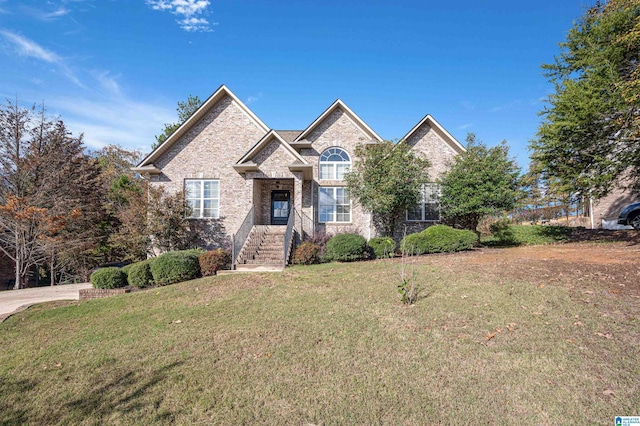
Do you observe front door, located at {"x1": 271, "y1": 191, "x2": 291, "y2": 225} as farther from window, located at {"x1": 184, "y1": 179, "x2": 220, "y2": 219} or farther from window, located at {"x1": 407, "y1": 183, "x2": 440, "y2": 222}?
window, located at {"x1": 407, "y1": 183, "x2": 440, "y2": 222}

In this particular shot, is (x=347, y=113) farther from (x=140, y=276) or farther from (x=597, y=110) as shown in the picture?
(x=140, y=276)

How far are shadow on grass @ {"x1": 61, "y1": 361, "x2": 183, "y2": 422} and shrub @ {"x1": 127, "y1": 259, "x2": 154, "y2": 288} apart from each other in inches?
293

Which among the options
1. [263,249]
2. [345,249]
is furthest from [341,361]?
[263,249]

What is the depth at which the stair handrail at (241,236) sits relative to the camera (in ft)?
40.5

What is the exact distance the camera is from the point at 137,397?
4070 mm

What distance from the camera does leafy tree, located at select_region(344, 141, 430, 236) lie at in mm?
15016

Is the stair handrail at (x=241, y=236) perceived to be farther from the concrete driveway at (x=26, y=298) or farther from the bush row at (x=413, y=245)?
the concrete driveway at (x=26, y=298)

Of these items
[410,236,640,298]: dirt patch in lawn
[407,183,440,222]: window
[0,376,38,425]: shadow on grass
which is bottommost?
[0,376,38,425]: shadow on grass

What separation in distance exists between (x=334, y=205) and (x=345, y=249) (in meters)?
4.43

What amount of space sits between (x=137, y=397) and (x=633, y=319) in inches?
307

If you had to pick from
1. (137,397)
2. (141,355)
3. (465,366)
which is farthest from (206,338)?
(465,366)

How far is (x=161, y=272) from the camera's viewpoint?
36.9ft

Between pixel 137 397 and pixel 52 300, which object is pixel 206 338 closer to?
pixel 137 397

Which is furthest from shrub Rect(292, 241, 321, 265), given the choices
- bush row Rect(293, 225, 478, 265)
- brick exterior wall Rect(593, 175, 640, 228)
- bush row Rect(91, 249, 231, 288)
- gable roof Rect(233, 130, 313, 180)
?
brick exterior wall Rect(593, 175, 640, 228)
